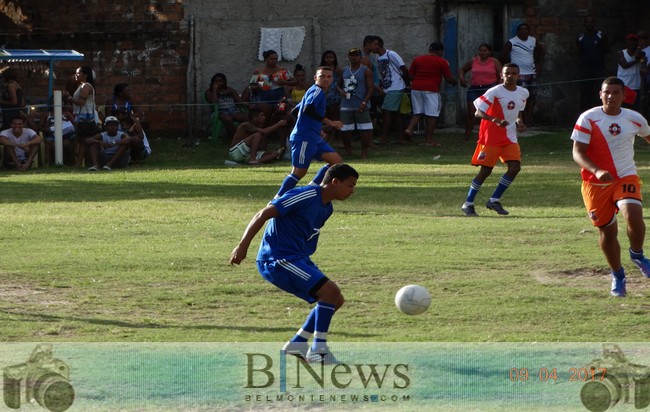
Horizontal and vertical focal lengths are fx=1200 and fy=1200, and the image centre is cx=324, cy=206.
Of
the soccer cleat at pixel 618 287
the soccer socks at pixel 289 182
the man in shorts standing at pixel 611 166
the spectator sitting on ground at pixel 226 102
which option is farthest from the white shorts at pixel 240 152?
the soccer cleat at pixel 618 287

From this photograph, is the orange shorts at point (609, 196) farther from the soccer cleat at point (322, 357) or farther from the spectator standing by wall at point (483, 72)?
the spectator standing by wall at point (483, 72)

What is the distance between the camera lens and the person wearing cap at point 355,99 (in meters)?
22.8

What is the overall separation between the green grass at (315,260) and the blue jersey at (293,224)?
0.96 metres

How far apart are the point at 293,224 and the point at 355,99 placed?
1514cm

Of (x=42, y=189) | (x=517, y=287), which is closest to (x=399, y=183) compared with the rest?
(x=42, y=189)

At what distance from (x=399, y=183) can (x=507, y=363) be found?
11.0 m

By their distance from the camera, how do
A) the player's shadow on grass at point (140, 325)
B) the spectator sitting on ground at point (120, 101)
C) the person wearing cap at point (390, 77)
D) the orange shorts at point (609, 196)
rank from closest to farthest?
the player's shadow on grass at point (140, 325), the orange shorts at point (609, 196), the spectator sitting on ground at point (120, 101), the person wearing cap at point (390, 77)

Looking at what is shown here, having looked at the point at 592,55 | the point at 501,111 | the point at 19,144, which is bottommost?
the point at 19,144

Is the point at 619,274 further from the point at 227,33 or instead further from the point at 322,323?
the point at 227,33

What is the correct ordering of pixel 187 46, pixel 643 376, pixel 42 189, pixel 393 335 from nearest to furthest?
pixel 643 376 < pixel 393 335 < pixel 42 189 < pixel 187 46

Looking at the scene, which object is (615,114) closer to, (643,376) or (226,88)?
(643,376)

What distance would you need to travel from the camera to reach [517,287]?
10.7m

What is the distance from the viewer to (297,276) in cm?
784

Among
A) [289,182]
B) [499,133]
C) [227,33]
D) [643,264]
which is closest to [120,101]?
[227,33]
